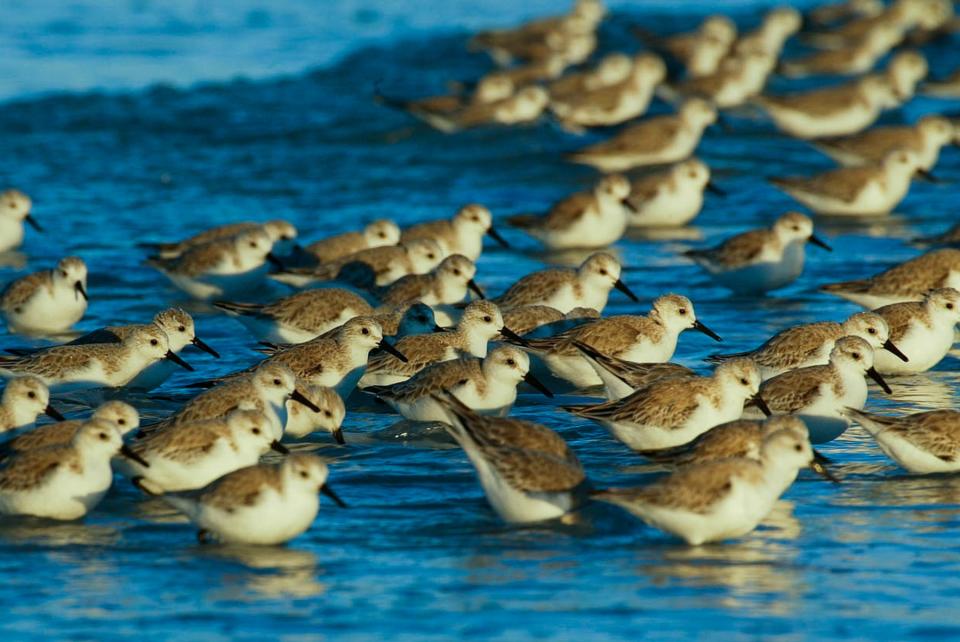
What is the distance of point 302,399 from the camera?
10875mm

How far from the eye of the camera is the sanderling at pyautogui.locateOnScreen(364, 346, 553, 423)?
11.3m

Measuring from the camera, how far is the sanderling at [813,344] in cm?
1225

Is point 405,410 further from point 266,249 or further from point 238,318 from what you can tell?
point 266,249

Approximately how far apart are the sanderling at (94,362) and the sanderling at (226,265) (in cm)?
399

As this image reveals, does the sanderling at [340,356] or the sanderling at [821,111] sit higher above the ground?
the sanderling at [821,111]

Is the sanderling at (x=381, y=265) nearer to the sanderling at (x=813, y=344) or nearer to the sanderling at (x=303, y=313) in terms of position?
the sanderling at (x=303, y=313)

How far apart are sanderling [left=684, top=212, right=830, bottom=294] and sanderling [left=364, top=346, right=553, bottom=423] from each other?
5234mm

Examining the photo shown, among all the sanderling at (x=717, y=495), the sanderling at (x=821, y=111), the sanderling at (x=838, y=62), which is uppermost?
the sanderling at (x=838, y=62)

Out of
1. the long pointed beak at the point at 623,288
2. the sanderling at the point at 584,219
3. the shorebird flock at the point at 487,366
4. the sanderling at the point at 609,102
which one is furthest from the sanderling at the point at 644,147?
the long pointed beak at the point at 623,288

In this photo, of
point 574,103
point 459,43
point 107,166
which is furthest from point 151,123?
point 459,43

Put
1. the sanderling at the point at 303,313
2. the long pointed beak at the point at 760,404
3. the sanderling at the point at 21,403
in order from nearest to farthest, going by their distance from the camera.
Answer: the sanderling at the point at 21,403 < the long pointed beak at the point at 760,404 < the sanderling at the point at 303,313

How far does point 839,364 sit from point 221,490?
14.6 feet

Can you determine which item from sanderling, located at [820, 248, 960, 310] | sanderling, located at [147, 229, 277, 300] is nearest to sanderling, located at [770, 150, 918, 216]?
sanderling, located at [820, 248, 960, 310]

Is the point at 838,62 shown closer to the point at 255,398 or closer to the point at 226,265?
the point at 226,265
